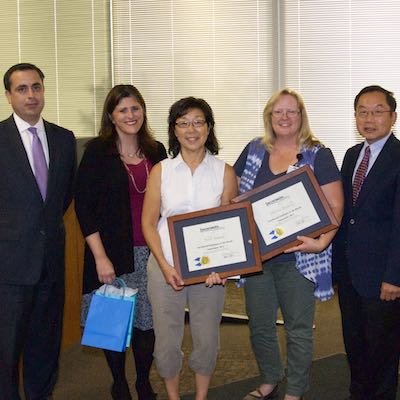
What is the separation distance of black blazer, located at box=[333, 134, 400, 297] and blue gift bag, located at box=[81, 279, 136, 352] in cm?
109

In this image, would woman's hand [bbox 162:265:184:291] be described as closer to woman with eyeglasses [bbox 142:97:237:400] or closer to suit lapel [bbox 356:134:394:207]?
woman with eyeglasses [bbox 142:97:237:400]

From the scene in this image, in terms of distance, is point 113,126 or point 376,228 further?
point 113,126

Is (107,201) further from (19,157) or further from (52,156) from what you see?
(19,157)

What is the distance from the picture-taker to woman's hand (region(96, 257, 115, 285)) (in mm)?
3309

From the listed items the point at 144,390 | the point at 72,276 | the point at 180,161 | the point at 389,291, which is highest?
the point at 180,161

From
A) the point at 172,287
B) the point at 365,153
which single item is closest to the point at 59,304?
the point at 172,287

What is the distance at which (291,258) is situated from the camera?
3336 mm

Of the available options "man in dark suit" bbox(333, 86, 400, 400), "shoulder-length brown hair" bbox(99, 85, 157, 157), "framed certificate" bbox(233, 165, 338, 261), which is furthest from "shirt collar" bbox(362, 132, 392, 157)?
"shoulder-length brown hair" bbox(99, 85, 157, 157)

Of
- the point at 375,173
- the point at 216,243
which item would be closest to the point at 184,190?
the point at 216,243

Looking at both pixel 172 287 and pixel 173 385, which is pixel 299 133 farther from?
pixel 173 385

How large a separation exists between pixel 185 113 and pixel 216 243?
0.62 meters

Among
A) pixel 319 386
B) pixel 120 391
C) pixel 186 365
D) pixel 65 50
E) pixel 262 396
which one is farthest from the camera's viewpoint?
pixel 65 50

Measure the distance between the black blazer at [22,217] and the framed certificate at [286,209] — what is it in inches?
34.7

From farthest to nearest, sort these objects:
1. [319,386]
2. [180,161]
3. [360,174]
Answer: [319,386], [360,174], [180,161]
